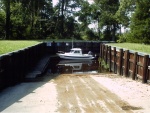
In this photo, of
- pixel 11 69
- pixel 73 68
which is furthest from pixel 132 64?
pixel 73 68

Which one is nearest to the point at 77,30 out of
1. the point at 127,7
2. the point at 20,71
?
the point at 127,7

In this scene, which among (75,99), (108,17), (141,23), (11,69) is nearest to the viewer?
(75,99)

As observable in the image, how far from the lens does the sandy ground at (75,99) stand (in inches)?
438

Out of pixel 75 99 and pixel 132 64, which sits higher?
pixel 132 64

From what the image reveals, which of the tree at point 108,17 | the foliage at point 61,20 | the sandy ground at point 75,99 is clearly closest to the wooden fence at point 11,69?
the sandy ground at point 75,99

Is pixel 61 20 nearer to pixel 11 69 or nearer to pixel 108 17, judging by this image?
pixel 108 17

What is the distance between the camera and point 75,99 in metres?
12.9

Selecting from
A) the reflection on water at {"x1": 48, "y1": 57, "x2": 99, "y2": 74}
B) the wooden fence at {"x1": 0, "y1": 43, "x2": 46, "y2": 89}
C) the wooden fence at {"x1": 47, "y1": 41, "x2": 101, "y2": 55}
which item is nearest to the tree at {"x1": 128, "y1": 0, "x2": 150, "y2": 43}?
the reflection on water at {"x1": 48, "y1": 57, "x2": 99, "y2": 74}

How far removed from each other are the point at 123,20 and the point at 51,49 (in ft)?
48.1

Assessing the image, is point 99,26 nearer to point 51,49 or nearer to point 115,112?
point 51,49

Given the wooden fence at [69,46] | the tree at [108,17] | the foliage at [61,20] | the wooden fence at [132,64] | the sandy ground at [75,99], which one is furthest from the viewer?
the tree at [108,17]

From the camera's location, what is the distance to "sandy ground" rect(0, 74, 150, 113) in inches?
438

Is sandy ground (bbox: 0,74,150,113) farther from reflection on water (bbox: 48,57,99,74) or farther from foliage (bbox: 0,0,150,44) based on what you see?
foliage (bbox: 0,0,150,44)

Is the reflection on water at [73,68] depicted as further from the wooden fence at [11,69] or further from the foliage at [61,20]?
the foliage at [61,20]
